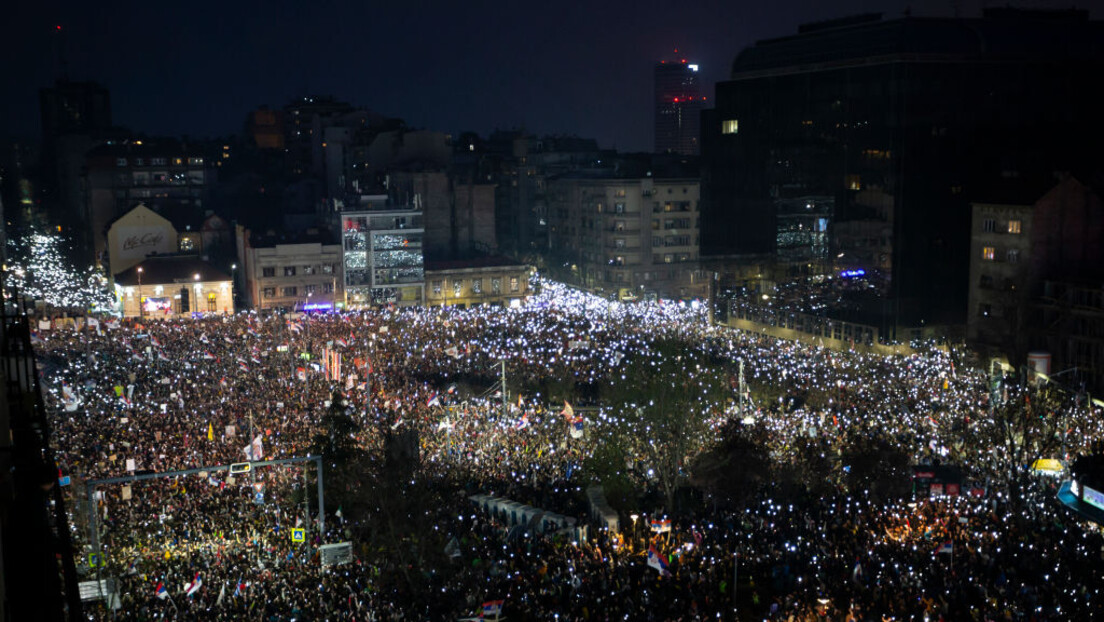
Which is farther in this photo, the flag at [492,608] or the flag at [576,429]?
the flag at [576,429]

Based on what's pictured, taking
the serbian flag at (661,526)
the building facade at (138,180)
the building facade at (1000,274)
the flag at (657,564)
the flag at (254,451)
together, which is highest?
the building facade at (138,180)

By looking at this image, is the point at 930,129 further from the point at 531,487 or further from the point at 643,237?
the point at 531,487

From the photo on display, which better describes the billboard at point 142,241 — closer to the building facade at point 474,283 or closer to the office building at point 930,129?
the building facade at point 474,283

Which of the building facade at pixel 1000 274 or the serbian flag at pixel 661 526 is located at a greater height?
the building facade at pixel 1000 274

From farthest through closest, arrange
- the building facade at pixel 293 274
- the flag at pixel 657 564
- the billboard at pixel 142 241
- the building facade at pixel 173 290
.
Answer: the billboard at pixel 142 241 < the building facade at pixel 293 274 < the building facade at pixel 173 290 < the flag at pixel 657 564

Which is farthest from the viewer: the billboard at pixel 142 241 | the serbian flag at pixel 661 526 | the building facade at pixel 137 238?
the billboard at pixel 142 241

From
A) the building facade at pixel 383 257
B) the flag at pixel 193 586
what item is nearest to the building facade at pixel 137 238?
the building facade at pixel 383 257
